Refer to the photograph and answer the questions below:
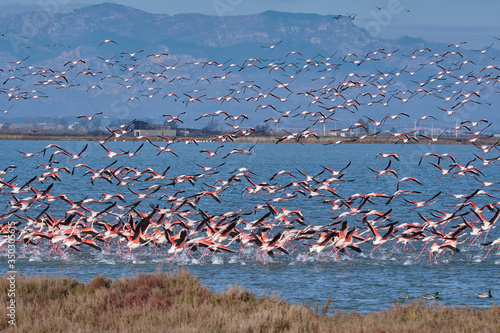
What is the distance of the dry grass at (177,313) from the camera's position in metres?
16.4

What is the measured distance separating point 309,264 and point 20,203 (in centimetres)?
1515

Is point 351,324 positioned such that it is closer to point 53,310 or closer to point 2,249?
point 53,310

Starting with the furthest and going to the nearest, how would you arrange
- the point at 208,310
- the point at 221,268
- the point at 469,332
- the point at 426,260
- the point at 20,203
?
the point at 20,203 → the point at 426,260 → the point at 221,268 → the point at 208,310 → the point at 469,332

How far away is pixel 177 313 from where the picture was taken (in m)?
17.5

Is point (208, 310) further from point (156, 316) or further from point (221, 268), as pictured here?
point (221, 268)

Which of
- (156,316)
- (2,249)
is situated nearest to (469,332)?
(156,316)

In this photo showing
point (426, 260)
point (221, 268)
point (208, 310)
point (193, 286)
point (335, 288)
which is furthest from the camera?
point (426, 260)

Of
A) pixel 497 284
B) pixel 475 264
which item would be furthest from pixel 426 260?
pixel 497 284

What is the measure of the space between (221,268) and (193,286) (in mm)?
9047

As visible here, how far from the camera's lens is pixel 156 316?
17266 mm

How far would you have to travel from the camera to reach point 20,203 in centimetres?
3500

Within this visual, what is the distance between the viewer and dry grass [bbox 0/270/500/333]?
647 inches

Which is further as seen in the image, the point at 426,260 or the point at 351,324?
the point at 426,260

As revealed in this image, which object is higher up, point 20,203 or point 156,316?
point 20,203
